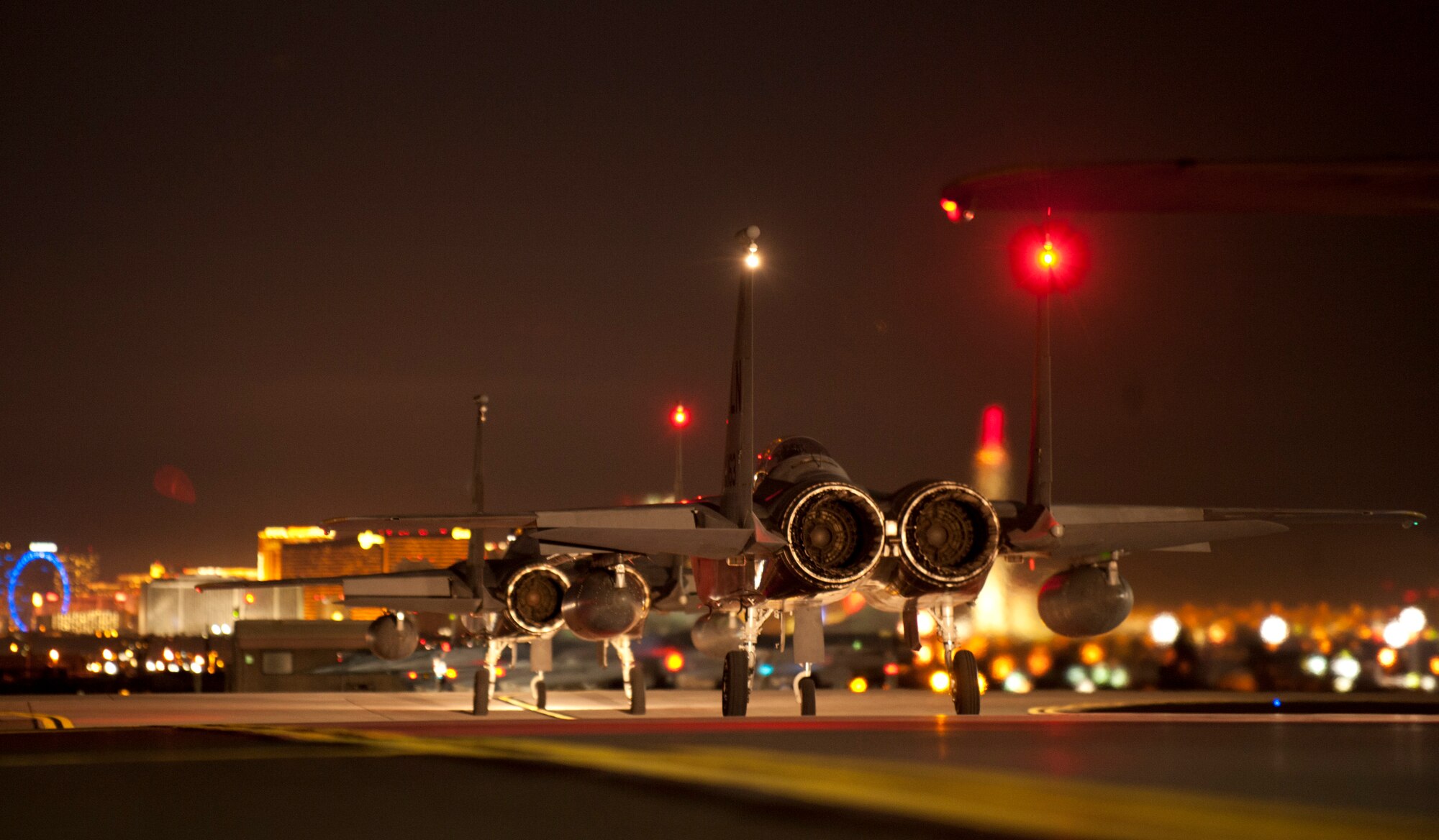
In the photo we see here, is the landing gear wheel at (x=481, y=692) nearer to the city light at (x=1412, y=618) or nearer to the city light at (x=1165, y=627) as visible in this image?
the city light at (x=1165, y=627)

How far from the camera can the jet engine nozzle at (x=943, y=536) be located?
14586 millimetres

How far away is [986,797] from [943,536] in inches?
398

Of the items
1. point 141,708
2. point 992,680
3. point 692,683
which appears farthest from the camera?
point 692,683

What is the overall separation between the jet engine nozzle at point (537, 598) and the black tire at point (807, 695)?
6701mm

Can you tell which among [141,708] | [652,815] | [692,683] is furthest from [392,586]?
[652,815]

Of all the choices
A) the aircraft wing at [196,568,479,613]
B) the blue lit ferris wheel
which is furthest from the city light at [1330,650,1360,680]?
the blue lit ferris wheel

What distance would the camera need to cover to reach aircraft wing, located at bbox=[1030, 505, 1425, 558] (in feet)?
50.1

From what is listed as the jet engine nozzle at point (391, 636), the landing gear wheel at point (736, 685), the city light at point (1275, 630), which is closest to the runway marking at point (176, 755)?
the landing gear wheel at point (736, 685)

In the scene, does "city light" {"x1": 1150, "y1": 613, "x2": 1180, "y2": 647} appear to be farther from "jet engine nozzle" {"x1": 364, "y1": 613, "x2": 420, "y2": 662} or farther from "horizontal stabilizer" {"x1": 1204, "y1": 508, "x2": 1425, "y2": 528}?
"jet engine nozzle" {"x1": 364, "y1": 613, "x2": 420, "y2": 662}

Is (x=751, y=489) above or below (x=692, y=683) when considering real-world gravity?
above

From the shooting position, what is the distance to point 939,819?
4164mm

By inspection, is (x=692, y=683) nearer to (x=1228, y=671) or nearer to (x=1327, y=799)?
(x=1228, y=671)

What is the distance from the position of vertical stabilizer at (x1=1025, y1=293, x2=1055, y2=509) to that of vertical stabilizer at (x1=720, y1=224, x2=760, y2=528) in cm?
324

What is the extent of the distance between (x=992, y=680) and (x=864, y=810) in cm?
2709
